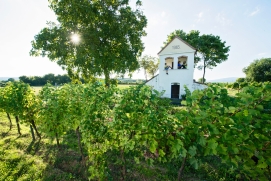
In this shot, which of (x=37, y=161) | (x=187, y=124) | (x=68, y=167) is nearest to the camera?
(x=187, y=124)

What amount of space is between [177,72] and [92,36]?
38.6 ft

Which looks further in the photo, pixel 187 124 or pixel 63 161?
pixel 63 161

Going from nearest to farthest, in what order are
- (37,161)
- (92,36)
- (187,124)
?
(187,124) → (37,161) → (92,36)

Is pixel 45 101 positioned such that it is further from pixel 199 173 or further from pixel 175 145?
pixel 199 173

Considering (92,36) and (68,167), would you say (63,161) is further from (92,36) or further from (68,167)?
(92,36)

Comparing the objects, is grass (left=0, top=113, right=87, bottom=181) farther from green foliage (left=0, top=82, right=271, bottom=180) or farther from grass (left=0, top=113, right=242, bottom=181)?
green foliage (left=0, top=82, right=271, bottom=180)

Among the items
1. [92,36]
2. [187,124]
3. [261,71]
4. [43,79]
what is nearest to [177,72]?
[92,36]

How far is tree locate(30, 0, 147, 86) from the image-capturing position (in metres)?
13.7

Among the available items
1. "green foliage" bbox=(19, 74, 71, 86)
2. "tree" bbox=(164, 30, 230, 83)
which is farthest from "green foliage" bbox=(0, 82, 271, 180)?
"green foliage" bbox=(19, 74, 71, 86)

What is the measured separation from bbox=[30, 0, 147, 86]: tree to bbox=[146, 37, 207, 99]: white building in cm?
524

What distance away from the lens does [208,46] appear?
31.3m

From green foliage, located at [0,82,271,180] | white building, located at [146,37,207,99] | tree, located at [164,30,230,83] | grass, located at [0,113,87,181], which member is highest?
tree, located at [164,30,230,83]

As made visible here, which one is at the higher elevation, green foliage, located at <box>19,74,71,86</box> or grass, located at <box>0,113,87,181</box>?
green foliage, located at <box>19,74,71,86</box>

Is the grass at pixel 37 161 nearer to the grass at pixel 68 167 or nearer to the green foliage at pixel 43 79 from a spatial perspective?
the grass at pixel 68 167
